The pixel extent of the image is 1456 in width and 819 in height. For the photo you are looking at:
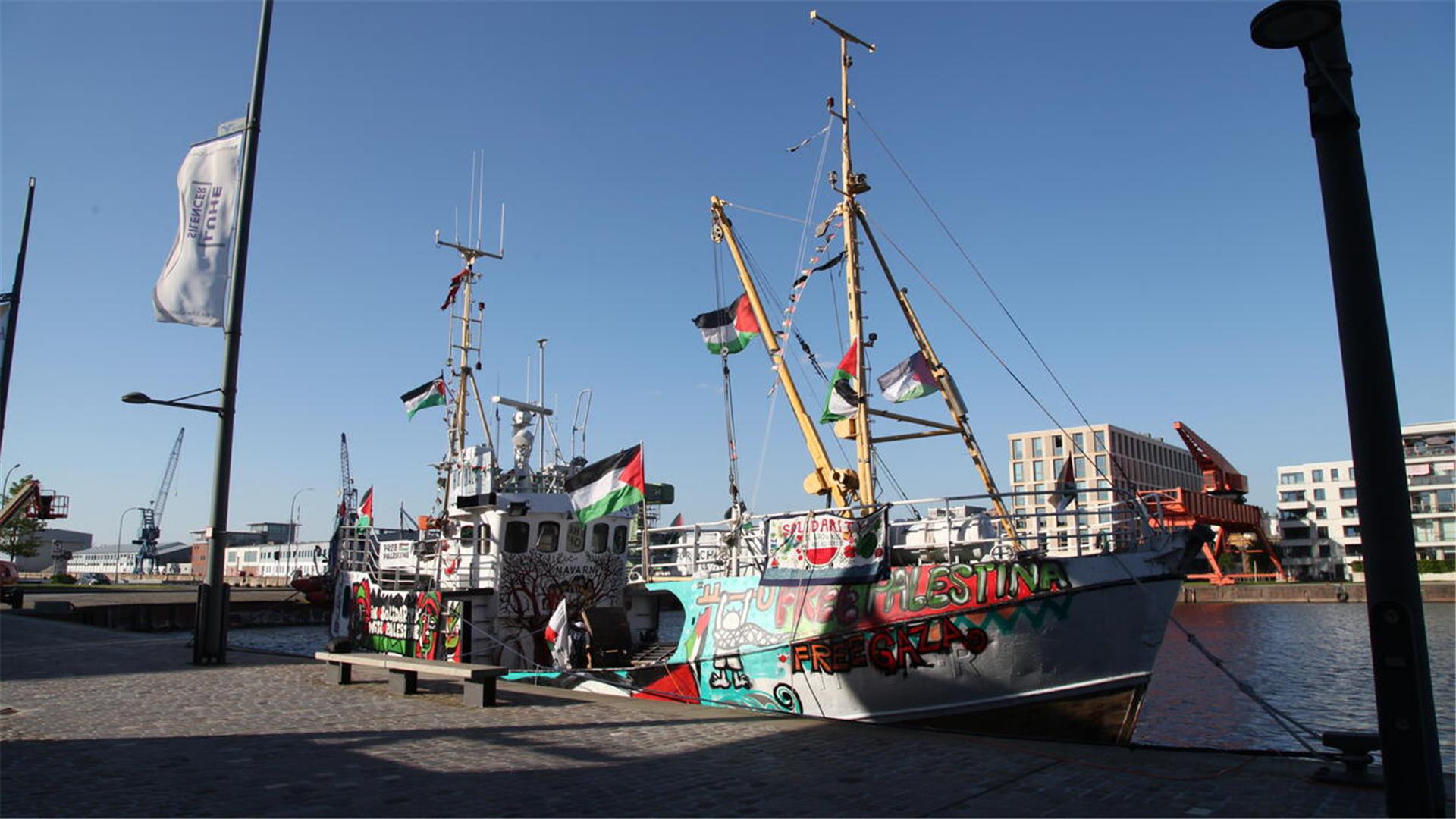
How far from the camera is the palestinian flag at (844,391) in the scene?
1827 centimetres

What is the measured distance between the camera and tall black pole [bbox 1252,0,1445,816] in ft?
17.4

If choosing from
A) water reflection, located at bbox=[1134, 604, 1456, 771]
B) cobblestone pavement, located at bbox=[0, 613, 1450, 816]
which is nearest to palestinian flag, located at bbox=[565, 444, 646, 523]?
cobblestone pavement, located at bbox=[0, 613, 1450, 816]

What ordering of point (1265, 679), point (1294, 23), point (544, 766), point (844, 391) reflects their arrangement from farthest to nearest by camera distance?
point (1265, 679) → point (844, 391) → point (544, 766) → point (1294, 23)

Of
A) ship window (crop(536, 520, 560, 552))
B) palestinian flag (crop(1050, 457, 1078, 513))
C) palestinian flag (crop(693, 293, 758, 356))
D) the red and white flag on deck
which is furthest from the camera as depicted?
palestinian flag (crop(693, 293, 758, 356))

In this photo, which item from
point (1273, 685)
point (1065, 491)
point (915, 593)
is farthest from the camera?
point (1273, 685)

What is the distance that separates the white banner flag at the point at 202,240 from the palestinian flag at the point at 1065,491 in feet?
45.3

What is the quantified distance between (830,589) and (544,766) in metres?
5.99

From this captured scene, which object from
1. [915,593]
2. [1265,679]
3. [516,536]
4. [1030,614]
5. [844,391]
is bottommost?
[1265,679]

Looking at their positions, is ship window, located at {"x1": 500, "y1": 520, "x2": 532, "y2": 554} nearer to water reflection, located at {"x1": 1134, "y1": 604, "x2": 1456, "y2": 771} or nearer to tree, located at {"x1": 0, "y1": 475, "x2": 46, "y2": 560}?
water reflection, located at {"x1": 1134, "y1": 604, "x2": 1456, "y2": 771}

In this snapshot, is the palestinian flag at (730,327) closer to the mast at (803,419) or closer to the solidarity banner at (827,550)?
the mast at (803,419)

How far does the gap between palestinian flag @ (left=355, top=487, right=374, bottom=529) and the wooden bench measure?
339 inches

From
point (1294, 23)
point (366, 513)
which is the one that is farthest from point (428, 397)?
point (1294, 23)

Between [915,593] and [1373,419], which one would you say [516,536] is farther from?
[1373,419]

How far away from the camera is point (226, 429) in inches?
631
